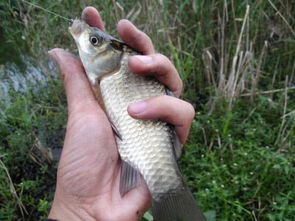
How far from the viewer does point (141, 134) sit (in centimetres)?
145

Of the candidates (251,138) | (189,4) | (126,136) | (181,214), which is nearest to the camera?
(181,214)

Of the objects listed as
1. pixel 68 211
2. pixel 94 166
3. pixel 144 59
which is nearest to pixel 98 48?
pixel 144 59

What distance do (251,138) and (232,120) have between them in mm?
219

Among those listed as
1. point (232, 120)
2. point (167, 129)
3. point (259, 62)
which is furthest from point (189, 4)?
point (167, 129)

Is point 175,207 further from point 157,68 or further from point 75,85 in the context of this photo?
point 75,85

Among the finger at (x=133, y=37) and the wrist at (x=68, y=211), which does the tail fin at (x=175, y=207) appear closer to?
the wrist at (x=68, y=211)

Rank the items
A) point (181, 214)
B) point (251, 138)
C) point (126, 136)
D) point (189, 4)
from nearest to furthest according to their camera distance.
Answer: point (181, 214) < point (126, 136) < point (251, 138) < point (189, 4)

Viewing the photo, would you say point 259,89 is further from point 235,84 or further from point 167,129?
point 167,129

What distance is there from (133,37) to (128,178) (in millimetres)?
633

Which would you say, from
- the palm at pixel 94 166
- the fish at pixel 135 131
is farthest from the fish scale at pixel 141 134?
the palm at pixel 94 166

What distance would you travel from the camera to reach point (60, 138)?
10.1 feet

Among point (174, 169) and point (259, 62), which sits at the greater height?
point (174, 169)

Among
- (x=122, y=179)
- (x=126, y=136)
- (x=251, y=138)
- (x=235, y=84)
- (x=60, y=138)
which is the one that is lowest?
(x=60, y=138)

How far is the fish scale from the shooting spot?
1.38 metres
